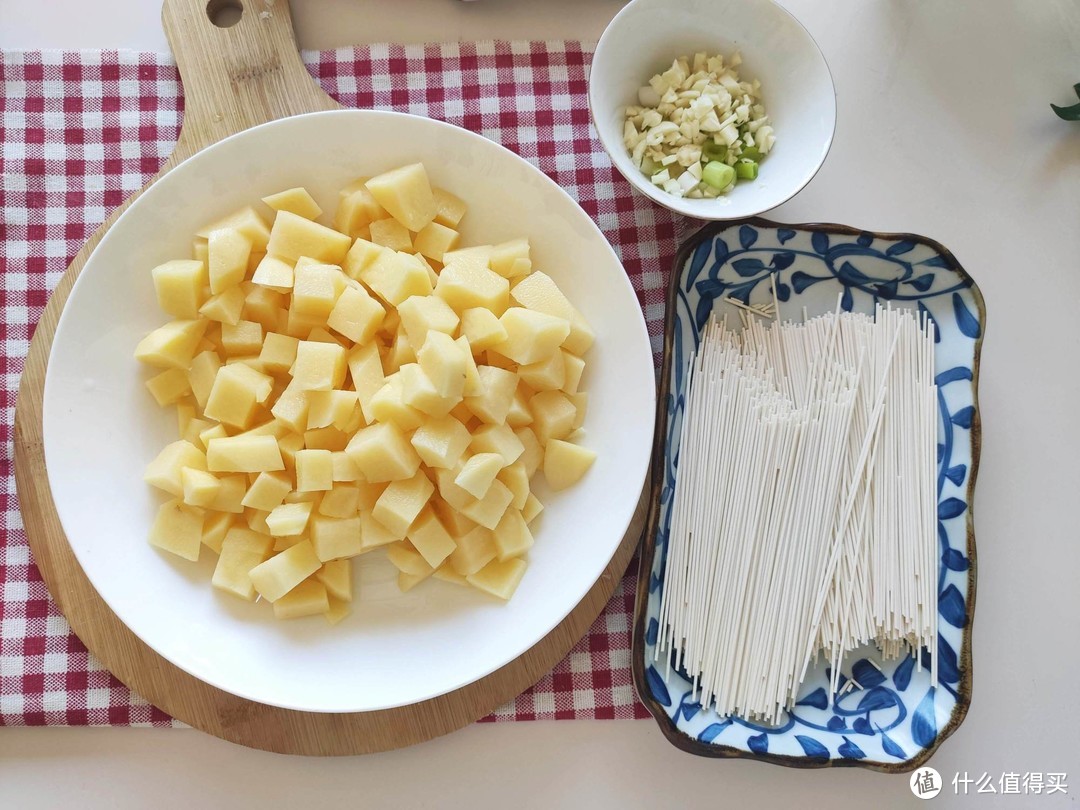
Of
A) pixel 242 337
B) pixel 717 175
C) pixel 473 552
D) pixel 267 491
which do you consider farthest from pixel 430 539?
pixel 717 175

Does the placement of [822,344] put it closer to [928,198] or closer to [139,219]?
[928,198]

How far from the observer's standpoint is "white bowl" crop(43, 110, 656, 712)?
1.43 metres

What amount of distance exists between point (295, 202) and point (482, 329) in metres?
0.44

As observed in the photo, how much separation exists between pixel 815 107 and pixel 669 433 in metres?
0.69

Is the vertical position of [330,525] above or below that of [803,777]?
above

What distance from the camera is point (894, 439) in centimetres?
158

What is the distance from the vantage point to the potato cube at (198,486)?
4.48ft

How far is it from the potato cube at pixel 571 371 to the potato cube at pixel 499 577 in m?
0.34

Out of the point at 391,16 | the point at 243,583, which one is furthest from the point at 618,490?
the point at 391,16

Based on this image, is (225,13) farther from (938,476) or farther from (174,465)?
(938,476)

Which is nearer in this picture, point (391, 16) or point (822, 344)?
point (822, 344)

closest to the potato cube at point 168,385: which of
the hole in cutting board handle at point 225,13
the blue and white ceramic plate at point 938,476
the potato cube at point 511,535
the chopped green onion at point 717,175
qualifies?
the potato cube at point 511,535

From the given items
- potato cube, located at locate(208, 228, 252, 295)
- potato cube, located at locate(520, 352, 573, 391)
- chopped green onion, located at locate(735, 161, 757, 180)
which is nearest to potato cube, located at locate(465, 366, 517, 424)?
potato cube, located at locate(520, 352, 573, 391)

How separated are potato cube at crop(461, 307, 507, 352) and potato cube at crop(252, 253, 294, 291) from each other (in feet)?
1.05
